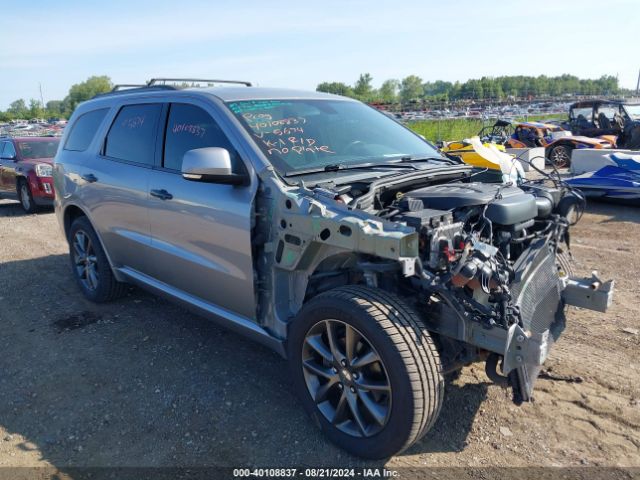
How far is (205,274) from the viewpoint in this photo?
3.70 m

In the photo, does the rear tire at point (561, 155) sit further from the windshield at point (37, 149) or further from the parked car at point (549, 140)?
the windshield at point (37, 149)

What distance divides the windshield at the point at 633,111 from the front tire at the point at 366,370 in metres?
16.3

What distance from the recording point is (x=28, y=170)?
10500mm

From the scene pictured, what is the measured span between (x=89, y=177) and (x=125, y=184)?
722 millimetres

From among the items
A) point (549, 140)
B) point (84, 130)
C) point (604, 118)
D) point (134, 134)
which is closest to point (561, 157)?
point (549, 140)

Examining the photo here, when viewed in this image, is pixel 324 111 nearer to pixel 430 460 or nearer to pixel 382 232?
pixel 382 232

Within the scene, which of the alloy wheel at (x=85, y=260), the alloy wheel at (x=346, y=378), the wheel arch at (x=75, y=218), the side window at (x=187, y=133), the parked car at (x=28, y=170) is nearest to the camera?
the alloy wheel at (x=346, y=378)

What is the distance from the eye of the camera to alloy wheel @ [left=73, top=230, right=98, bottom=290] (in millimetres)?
5254

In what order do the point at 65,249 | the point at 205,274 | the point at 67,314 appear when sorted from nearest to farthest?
1. the point at 205,274
2. the point at 67,314
3. the point at 65,249

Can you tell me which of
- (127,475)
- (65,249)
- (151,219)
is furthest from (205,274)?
(65,249)

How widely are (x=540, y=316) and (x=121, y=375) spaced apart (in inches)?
115

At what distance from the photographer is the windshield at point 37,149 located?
11250 mm

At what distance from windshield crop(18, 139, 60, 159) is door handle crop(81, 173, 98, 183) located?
7.49 m

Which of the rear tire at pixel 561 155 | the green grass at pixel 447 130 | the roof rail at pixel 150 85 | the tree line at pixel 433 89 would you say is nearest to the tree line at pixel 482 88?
the tree line at pixel 433 89
